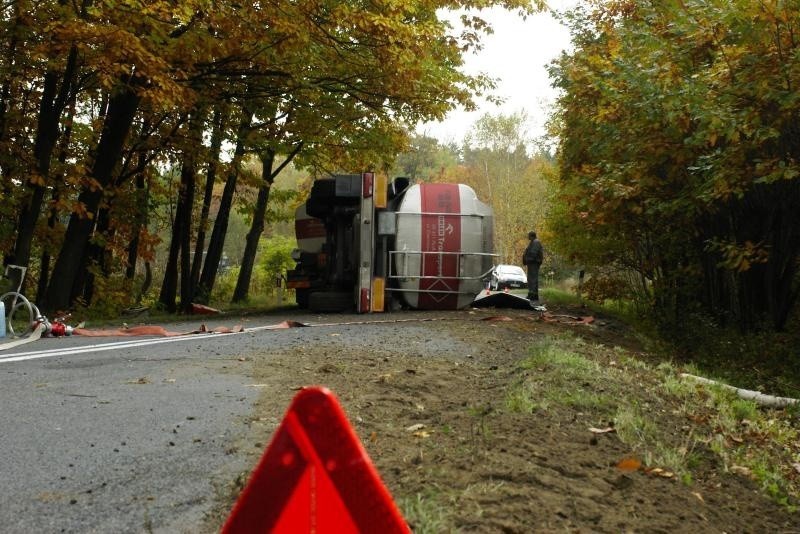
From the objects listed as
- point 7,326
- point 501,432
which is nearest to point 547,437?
point 501,432

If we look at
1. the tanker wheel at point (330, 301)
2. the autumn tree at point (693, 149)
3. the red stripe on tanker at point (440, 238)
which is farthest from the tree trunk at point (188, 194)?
the autumn tree at point (693, 149)

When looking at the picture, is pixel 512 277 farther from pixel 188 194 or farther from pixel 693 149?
pixel 693 149

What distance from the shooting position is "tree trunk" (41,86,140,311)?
56.8 ft

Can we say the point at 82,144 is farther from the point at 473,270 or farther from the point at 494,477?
the point at 494,477

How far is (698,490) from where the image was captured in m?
5.04

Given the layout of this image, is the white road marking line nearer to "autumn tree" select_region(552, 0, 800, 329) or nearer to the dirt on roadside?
the dirt on roadside

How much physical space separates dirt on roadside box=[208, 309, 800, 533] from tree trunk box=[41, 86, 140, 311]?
32.9 feet

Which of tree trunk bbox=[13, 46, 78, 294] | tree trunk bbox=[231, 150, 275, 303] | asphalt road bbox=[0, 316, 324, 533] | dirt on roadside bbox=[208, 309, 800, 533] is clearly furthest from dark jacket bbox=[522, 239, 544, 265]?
asphalt road bbox=[0, 316, 324, 533]

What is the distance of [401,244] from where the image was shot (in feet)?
58.9

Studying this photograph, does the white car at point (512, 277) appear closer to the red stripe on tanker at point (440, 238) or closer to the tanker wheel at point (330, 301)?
the tanker wheel at point (330, 301)

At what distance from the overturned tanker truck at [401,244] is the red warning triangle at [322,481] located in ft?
51.6

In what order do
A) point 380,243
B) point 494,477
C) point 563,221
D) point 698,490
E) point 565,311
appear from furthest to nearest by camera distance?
point 563,221 < point 565,311 < point 380,243 < point 698,490 < point 494,477

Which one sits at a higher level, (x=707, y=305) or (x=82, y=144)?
(x=82, y=144)

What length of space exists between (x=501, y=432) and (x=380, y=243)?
41.5 feet
